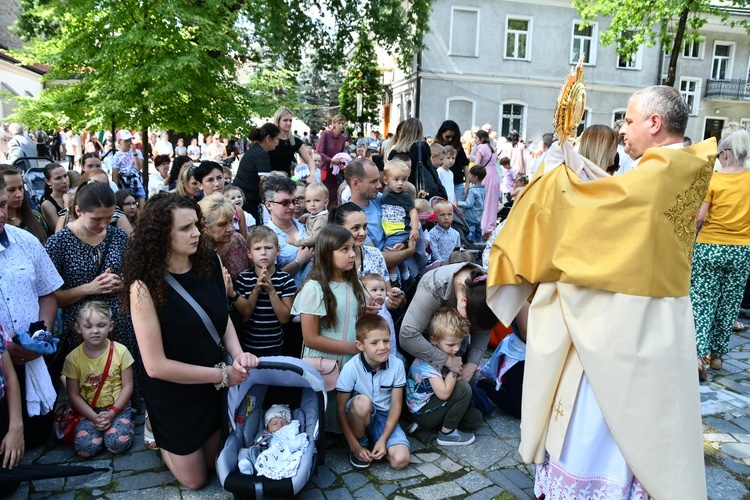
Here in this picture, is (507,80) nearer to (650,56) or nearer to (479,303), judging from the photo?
(650,56)

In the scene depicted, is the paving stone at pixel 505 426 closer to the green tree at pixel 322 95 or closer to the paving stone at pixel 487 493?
the paving stone at pixel 487 493

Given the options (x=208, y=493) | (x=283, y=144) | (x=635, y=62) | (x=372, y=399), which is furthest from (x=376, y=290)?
(x=635, y=62)

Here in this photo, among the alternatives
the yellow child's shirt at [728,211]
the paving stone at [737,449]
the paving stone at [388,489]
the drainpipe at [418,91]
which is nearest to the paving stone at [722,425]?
the paving stone at [737,449]

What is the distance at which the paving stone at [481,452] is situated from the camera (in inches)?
140

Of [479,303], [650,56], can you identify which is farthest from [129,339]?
[650,56]

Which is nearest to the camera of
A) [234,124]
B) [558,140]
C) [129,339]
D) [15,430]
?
[558,140]

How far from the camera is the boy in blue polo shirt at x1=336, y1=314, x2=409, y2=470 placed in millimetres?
3465

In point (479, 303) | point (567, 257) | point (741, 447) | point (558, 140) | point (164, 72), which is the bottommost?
point (741, 447)

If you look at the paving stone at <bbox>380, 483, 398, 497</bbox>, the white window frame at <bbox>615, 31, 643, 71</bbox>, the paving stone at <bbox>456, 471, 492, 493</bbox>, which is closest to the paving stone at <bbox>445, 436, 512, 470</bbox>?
the paving stone at <bbox>456, 471, 492, 493</bbox>

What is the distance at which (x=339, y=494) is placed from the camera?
10.4 feet

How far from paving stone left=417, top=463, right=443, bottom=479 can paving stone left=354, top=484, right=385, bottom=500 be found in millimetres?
359

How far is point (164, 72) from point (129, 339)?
12.5 feet

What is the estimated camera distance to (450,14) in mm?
24688

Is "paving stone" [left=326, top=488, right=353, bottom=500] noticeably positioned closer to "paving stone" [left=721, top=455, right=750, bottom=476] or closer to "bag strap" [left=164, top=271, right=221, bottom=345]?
"bag strap" [left=164, top=271, right=221, bottom=345]
